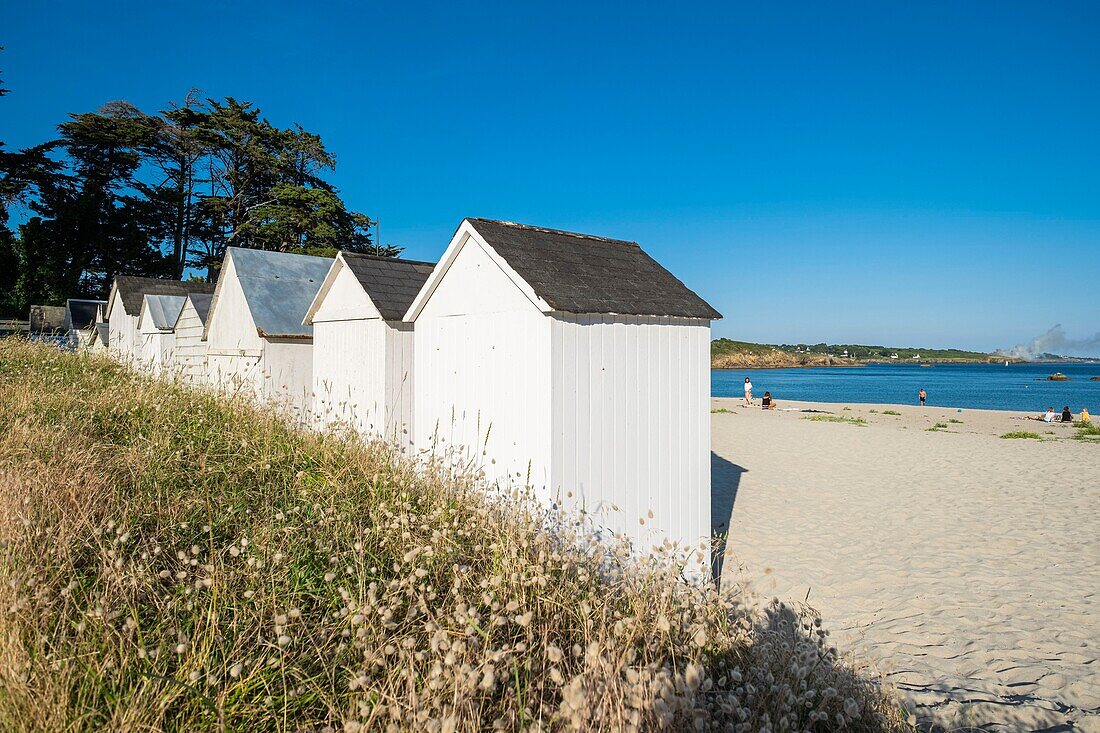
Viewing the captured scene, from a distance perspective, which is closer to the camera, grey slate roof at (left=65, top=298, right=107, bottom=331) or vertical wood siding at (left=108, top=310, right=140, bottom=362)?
vertical wood siding at (left=108, top=310, right=140, bottom=362)

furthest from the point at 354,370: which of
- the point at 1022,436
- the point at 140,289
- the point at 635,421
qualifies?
the point at 1022,436

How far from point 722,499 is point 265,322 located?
942 centimetres

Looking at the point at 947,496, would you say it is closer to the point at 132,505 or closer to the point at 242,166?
the point at 132,505

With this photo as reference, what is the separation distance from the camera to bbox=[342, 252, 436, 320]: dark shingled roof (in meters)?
9.45

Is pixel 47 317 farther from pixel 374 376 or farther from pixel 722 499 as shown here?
pixel 722 499

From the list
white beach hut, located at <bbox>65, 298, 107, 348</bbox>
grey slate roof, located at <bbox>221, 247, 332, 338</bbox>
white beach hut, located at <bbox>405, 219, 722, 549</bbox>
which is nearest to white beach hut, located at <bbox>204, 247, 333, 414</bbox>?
grey slate roof, located at <bbox>221, 247, 332, 338</bbox>

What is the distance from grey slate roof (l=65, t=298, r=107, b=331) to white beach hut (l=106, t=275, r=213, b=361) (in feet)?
23.3

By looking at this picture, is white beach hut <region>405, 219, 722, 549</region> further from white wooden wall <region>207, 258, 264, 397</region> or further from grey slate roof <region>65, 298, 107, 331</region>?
grey slate roof <region>65, 298, 107, 331</region>

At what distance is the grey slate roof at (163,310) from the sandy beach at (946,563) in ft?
53.3

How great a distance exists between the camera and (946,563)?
28.7 feet

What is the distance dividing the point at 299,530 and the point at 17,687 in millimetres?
1752

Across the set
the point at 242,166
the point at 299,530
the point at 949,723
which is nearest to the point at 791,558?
the point at 949,723

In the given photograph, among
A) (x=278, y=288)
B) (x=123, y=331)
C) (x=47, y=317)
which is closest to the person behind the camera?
(x=278, y=288)

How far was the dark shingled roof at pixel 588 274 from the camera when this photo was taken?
671 cm
